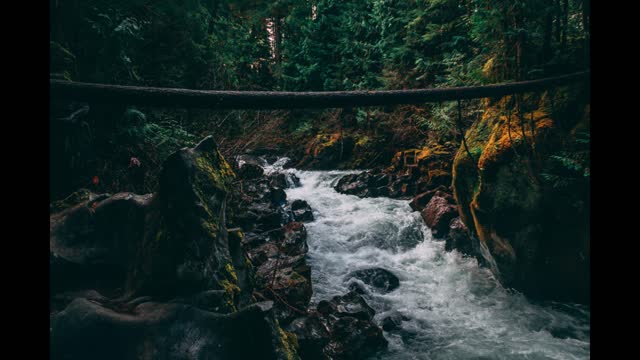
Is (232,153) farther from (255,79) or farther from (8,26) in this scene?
(255,79)

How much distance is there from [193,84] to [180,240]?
6.18 meters

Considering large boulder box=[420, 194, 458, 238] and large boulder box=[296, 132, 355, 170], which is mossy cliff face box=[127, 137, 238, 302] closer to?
large boulder box=[420, 194, 458, 238]

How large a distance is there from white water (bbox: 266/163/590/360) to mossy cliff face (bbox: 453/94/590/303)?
2.18 ft

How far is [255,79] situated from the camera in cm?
2245

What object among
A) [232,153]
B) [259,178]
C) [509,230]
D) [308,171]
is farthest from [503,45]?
[308,171]

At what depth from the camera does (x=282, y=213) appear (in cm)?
1195

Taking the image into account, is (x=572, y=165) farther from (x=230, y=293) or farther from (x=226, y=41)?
(x=226, y=41)

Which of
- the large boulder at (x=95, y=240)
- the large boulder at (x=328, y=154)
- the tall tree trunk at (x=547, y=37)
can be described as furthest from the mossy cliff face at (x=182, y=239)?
the large boulder at (x=328, y=154)

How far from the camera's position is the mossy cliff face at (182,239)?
396 cm

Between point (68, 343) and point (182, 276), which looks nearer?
point (68, 343)

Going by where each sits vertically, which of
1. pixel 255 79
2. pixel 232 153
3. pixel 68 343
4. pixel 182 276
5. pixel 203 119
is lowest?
pixel 68 343

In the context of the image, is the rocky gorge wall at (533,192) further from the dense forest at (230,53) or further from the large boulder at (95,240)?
the large boulder at (95,240)

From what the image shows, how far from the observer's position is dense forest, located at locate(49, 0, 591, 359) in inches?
158

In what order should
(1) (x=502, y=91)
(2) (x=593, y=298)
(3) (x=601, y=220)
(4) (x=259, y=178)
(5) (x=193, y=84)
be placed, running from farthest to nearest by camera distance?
(4) (x=259, y=178) → (5) (x=193, y=84) → (1) (x=502, y=91) → (3) (x=601, y=220) → (2) (x=593, y=298)
